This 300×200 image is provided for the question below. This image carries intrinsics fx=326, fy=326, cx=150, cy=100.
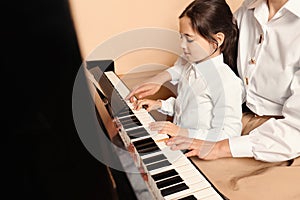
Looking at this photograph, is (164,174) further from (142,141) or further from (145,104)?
(145,104)

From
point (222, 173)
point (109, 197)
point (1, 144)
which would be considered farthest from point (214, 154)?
point (1, 144)

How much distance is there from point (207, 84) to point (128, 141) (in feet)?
1.28

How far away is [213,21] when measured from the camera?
3.62ft

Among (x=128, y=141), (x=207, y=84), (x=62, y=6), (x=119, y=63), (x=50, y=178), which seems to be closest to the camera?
(x=62, y=6)

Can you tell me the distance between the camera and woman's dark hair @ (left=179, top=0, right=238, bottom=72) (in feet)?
3.56

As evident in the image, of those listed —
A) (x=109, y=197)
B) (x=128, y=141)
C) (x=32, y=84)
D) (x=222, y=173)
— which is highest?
(x=32, y=84)

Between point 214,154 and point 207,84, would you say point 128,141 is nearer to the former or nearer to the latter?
point 214,154

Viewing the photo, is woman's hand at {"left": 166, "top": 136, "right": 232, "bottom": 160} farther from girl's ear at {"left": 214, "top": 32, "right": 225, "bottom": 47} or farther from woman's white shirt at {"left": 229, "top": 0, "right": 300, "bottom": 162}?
girl's ear at {"left": 214, "top": 32, "right": 225, "bottom": 47}

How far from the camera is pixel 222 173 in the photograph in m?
0.93

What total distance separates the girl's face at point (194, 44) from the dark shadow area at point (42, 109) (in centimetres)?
81

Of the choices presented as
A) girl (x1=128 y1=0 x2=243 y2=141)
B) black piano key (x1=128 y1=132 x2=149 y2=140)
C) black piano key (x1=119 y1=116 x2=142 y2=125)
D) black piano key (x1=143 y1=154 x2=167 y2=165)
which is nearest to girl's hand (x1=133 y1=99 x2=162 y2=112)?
girl (x1=128 y1=0 x2=243 y2=141)

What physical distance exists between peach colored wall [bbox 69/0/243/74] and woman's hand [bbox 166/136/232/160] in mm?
665

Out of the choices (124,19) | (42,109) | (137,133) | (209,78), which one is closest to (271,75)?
(209,78)

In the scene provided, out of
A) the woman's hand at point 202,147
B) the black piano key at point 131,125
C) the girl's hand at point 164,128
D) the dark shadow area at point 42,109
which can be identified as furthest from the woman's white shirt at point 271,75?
the dark shadow area at point 42,109
